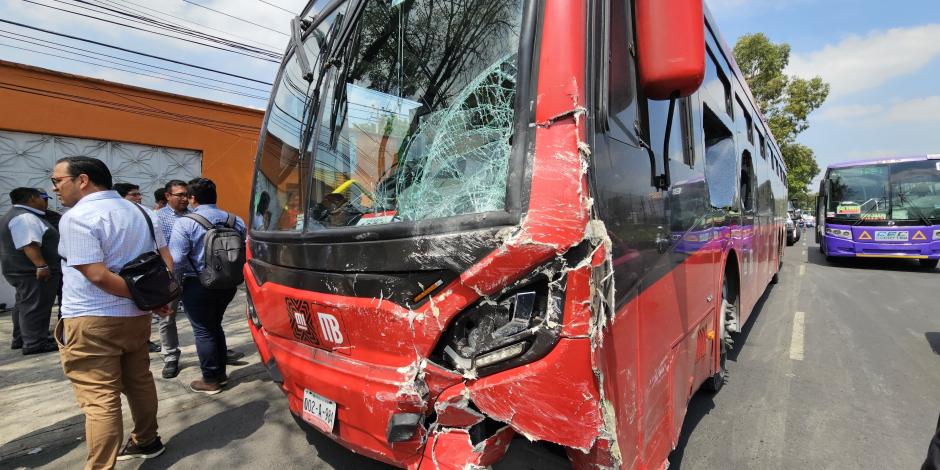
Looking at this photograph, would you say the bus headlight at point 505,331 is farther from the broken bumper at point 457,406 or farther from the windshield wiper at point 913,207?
the windshield wiper at point 913,207

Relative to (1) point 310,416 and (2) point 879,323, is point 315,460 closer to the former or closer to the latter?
(1) point 310,416

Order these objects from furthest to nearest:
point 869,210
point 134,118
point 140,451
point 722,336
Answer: point 869,210
point 134,118
point 722,336
point 140,451

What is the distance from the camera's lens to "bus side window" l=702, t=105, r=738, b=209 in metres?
2.97

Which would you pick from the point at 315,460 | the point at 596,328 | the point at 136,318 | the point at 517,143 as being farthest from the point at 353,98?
the point at 315,460

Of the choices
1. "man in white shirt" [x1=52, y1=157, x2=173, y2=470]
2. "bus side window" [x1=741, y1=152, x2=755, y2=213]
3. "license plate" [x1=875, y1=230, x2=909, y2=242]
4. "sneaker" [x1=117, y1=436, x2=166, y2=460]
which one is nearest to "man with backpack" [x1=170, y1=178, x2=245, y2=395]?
"man in white shirt" [x1=52, y1=157, x2=173, y2=470]

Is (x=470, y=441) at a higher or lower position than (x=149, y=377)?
higher

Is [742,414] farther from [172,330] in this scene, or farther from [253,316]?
[172,330]

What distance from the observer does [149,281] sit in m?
2.58

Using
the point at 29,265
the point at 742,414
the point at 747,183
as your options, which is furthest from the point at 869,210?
the point at 29,265

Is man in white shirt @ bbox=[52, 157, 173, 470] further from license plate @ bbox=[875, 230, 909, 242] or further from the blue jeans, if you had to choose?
license plate @ bbox=[875, 230, 909, 242]

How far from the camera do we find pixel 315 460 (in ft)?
8.71

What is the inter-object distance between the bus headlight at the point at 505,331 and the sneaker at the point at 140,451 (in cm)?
249

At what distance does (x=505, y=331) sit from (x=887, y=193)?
13317mm

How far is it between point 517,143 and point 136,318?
2.58 metres
